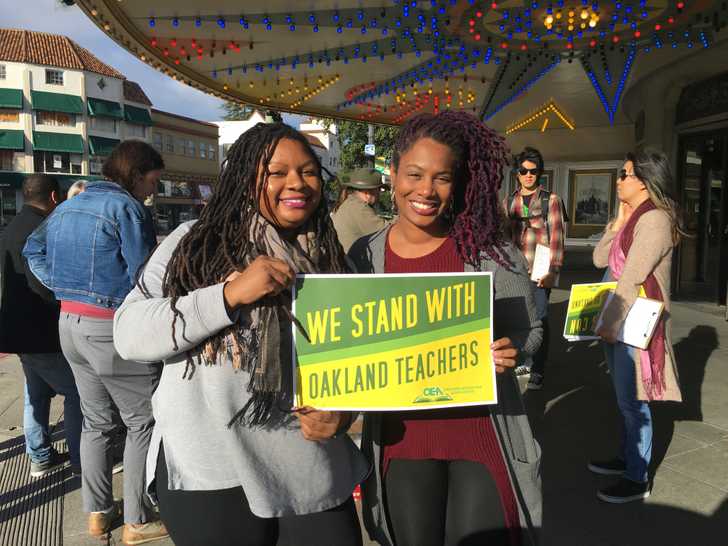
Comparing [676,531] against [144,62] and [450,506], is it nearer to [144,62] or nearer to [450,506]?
[450,506]

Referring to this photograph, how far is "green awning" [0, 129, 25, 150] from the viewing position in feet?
124

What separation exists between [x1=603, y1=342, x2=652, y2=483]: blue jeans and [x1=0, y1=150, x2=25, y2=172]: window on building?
4424cm

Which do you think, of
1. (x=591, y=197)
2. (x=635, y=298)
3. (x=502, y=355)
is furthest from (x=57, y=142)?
(x=502, y=355)

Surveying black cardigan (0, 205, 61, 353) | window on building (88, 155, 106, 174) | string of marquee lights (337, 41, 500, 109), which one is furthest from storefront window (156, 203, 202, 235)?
black cardigan (0, 205, 61, 353)

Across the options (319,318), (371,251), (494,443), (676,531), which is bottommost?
(676,531)

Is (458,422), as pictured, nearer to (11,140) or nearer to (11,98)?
(11,140)

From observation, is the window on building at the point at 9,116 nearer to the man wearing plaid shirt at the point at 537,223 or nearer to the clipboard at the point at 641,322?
the man wearing plaid shirt at the point at 537,223

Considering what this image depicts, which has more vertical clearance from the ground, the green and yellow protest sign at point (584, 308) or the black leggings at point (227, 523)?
the green and yellow protest sign at point (584, 308)

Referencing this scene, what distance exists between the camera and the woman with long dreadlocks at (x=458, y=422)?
1.79 meters

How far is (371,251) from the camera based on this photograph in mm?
1994

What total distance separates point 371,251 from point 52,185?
290 cm

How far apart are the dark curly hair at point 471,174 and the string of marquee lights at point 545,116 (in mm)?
12085

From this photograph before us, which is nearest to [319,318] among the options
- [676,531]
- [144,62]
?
[676,531]

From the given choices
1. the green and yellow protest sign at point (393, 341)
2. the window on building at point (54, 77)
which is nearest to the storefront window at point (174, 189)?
the window on building at point (54, 77)
